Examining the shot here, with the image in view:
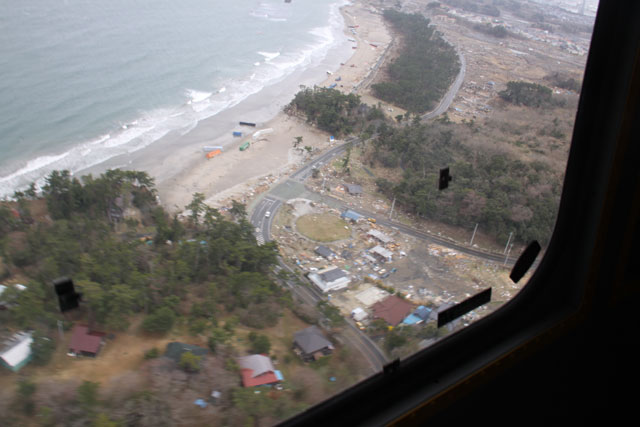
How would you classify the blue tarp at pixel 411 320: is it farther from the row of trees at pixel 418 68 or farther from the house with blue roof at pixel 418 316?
the row of trees at pixel 418 68

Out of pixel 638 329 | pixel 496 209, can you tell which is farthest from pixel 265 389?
pixel 496 209

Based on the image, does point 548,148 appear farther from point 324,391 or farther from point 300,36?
point 300,36

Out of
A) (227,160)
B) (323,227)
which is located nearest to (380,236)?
(323,227)

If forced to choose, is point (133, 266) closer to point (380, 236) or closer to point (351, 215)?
point (380, 236)

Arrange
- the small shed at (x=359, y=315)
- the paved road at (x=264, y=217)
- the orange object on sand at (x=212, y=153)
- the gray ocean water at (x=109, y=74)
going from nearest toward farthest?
the small shed at (x=359, y=315) → the gray ocean water at (x=109, y=74) → the paved road at (x=264, y=217) → the orange object on sand at (x=212, y=153)

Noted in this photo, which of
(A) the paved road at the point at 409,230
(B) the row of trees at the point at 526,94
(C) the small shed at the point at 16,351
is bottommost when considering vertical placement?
(A) the paved road at the point at 409,230

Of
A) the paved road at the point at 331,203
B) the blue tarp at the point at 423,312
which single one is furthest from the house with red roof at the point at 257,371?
the blue tarp at the point at 423,312

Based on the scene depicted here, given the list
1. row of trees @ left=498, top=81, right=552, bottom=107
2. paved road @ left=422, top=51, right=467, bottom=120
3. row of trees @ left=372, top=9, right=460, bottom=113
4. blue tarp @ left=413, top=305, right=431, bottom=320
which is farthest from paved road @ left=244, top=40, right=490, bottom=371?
row of trees @ left=372, top=9, right=460, bottom=113

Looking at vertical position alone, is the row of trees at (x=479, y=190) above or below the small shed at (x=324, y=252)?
above

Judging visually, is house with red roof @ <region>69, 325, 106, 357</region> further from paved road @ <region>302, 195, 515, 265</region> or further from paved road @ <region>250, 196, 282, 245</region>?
paved road @ <region>302, 195, 515, 265</region>
